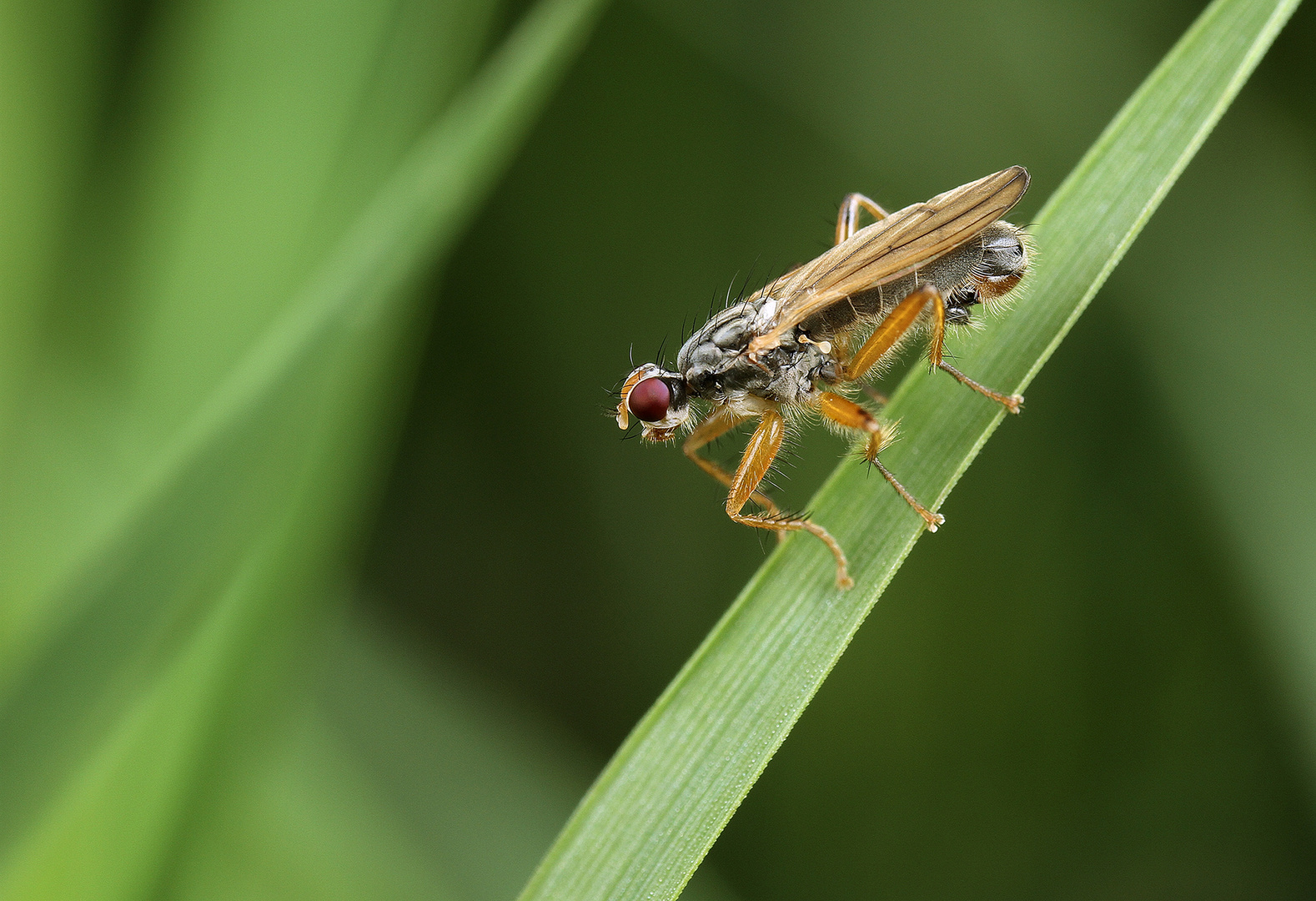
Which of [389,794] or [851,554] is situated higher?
[851,554]

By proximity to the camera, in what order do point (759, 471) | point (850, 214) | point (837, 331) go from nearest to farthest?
point (759, 471)
point (837, 331)
point (850, 214)

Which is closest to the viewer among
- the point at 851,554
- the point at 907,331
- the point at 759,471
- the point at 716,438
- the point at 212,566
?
the point at 212,566

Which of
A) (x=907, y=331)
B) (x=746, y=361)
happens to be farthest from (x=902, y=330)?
(x=746, y=361)

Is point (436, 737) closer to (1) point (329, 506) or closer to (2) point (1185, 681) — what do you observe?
(1) point (329, 506)

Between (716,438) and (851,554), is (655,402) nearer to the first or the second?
(716,438)

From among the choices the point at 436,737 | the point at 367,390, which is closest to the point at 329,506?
the point at 367,390

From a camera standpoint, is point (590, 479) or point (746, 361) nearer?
point (746, 361)

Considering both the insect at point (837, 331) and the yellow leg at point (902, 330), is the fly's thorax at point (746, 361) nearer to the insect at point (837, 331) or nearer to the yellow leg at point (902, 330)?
the insect at point (837, 331)

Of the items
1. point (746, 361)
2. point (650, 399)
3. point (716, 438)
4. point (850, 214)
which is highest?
point (850, 214)
